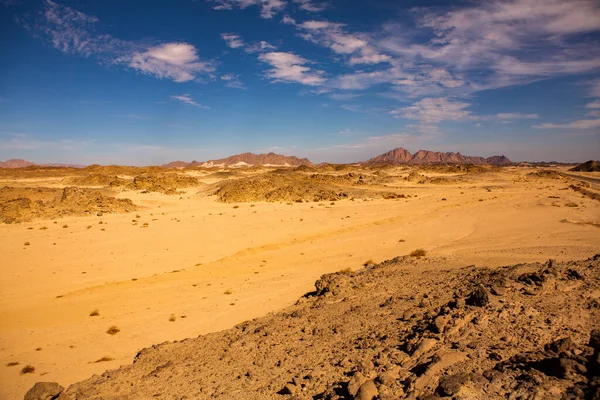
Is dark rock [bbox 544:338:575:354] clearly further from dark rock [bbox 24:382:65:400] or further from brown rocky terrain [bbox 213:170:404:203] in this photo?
brown rocky terrain [bbox 213:170:404:203]

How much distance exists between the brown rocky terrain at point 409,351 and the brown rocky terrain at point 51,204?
27104mm

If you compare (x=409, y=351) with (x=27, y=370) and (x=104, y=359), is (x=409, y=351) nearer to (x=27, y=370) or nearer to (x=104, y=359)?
(x=104, y=359)

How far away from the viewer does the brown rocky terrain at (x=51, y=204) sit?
1070 inches

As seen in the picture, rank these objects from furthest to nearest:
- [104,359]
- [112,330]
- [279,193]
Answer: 1. [279,193]
2. [112,330]
3. [104,359]

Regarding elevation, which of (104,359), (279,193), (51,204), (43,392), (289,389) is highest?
(51,204)

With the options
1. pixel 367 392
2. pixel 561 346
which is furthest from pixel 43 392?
pixel 561 346

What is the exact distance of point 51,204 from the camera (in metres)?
30.5

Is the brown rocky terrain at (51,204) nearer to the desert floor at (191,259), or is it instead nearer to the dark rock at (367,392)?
the desert floor at (191,259)

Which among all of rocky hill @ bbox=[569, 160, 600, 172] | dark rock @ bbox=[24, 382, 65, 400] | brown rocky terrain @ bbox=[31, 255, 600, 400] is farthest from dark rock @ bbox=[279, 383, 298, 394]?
rocky hill @ bbox=[569, 160, 600, 172]

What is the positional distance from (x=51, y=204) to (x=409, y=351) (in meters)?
35.5

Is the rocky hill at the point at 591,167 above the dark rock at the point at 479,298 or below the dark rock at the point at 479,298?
above

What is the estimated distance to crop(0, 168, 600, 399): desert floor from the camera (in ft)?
30.3

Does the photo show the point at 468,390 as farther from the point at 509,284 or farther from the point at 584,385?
the point at 509,284

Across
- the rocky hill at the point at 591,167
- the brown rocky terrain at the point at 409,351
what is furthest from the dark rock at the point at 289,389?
the rocky hill at the point at 591,167
